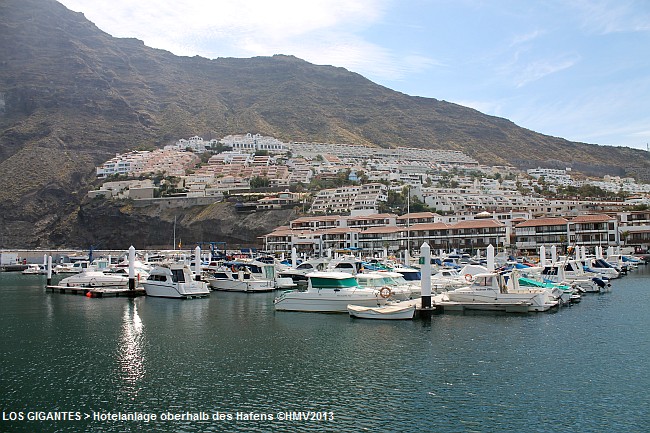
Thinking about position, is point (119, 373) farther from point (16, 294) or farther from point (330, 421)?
point (16, 294)

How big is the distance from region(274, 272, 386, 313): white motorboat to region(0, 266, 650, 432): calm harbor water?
154 cm

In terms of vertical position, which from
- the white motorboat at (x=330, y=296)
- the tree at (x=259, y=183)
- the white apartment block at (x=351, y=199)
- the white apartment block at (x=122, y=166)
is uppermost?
the white apartment block at (x=122, y=166)

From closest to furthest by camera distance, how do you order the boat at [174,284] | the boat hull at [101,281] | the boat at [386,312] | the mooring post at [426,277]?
1. the boat at [386,312]
2. the mooring post at [426,277]
3. the boat at [174,284]
4. the boat hull at [101,281]

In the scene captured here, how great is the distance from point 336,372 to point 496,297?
1759cm

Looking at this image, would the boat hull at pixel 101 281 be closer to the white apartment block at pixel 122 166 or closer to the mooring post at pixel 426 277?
the mooring post at pixel 426 277

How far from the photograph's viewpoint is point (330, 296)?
38.5 m

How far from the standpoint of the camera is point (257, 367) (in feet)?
78.9

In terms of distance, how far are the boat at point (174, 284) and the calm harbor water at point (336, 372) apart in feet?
38.5

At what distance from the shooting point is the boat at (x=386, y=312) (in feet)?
111

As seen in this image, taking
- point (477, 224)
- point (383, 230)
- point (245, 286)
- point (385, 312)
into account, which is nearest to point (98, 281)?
point (245, 286)

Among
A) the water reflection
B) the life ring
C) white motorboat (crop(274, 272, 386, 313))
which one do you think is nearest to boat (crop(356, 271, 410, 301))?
white motorboat (crop(274, 272, 386, 313))

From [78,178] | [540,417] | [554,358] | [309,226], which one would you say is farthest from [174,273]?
[78,178]

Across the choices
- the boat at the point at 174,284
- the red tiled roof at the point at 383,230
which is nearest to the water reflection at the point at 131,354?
the boat at the point at 174,284

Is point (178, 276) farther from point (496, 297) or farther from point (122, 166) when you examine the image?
point (122, 166)
